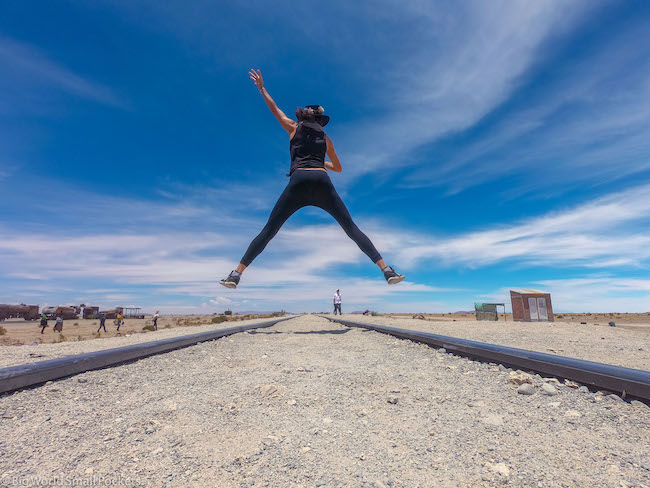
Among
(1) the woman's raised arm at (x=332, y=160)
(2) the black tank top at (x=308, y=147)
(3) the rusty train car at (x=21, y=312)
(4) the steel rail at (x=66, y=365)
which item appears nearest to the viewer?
(4) the steel rail at (x=66, y=365)

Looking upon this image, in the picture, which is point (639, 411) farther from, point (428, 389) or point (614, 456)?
point (428, 389)

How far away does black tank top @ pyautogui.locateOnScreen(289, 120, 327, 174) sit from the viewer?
16.0ft

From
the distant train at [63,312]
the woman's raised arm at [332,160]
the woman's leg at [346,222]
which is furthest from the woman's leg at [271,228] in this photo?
the distant train at [63,312]

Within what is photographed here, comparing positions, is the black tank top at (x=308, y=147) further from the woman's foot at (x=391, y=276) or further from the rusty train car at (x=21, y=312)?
the rusty train car at (x=21, y=312)

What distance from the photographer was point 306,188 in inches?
186

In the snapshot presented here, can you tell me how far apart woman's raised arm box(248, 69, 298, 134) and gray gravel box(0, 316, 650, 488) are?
3833mm

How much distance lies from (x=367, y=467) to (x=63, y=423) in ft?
5.70

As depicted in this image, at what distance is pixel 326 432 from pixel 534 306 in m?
23.2

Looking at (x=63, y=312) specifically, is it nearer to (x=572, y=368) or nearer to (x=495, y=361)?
(x=495, y=361)

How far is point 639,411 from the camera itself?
1811 millimetres

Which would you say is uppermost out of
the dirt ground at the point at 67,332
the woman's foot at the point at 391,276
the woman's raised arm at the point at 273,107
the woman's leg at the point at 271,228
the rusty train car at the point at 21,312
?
the woman's raised arm at the point at 273,107

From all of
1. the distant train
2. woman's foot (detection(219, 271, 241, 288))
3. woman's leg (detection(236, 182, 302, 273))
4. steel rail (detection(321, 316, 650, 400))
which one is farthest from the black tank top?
the distant train

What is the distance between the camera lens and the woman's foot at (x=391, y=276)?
4.71 meters

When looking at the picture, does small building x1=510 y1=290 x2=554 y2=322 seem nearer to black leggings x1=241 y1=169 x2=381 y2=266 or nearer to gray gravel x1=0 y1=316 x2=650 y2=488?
black leggings x1=241 y1=169 x2=381 y2=266
